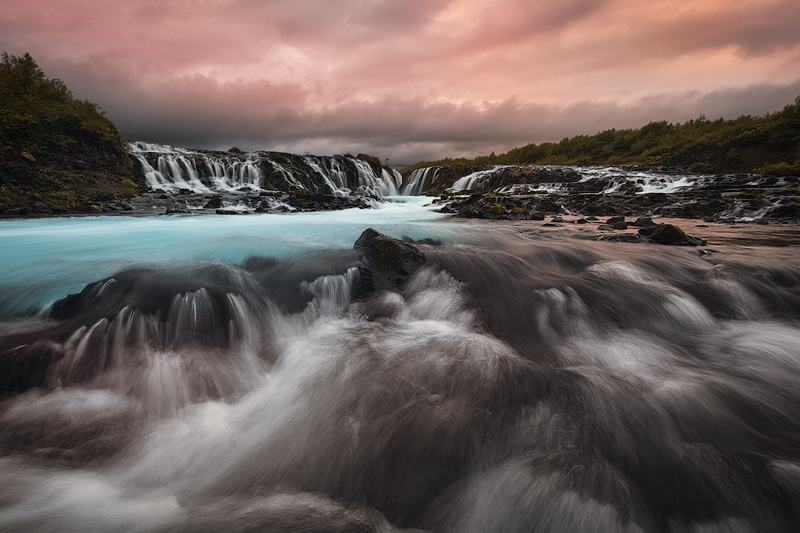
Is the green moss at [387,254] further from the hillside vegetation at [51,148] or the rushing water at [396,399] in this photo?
the hillside vegetation at [51,148]

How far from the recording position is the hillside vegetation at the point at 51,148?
13.9 metres

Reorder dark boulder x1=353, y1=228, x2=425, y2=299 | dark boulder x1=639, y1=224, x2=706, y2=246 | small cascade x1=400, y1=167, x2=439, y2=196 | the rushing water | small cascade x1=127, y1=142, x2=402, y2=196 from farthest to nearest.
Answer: small cascade x1=400, y1=167, x2=439, y2=196 → small cascade x1=127, y1=142, x2=402, y2=196 → dark boulder x1=639, y1=224, x2=706, y2=246 → dark boulder x1=353, y1=228, x2=425, y2=299 → the rushing water

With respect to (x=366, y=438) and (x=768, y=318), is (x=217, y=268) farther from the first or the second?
(x=768, y=318)

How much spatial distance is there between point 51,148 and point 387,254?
79.4 feet

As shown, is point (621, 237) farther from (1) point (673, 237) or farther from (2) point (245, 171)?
(2) point (245, 171)

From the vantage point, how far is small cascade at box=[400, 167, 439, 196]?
141ft

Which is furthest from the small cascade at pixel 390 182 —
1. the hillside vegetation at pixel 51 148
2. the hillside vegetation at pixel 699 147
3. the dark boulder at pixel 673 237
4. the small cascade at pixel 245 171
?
the dark boulder at pixel 673 237

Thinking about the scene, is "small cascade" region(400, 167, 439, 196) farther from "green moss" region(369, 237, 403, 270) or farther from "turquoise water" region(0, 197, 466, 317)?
"green moss" region(369, 237, 403, 270)

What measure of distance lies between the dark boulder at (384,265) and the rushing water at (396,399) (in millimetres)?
296

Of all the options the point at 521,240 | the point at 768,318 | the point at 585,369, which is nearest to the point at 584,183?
the point at 521,240

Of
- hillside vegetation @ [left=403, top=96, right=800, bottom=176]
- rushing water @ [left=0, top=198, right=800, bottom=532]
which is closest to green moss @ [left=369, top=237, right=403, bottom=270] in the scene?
rushing water @ [left=0, top=198, right=800, bottom=532]

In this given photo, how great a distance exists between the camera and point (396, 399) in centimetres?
305

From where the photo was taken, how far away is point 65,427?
A: 2.53 m

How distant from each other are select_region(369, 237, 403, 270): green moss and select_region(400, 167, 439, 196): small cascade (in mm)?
38135
